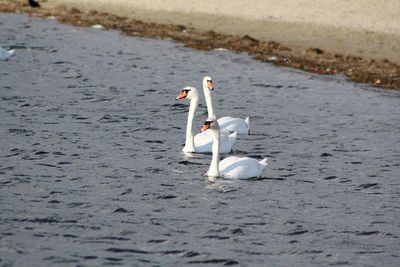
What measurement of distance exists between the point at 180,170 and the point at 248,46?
15300 mm

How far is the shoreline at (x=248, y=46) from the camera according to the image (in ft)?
98.0

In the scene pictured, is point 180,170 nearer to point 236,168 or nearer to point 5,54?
point 236,168

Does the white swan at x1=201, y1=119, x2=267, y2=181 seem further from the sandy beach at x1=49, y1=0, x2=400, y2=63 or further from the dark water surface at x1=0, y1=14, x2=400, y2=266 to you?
the sandy beach at x1=49, y1=0, x2=400, y2=63

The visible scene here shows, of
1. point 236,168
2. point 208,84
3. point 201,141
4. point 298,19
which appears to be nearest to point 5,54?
point 208,84

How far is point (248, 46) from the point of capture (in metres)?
33.6

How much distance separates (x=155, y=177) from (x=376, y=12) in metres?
19.9

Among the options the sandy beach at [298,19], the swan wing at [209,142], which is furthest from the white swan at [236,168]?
the sandy beach at [298,19]

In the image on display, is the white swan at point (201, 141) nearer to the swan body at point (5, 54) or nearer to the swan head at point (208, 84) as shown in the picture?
the swan head at point (208, 84)

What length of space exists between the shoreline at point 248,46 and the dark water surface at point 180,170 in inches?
35.0

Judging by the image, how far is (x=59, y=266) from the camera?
1308 cm

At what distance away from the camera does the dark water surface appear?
1420cm

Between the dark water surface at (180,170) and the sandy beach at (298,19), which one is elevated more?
the sandy beach at (298,19)

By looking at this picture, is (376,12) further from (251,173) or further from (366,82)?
(251,173)

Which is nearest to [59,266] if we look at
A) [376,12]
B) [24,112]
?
[24,112]
